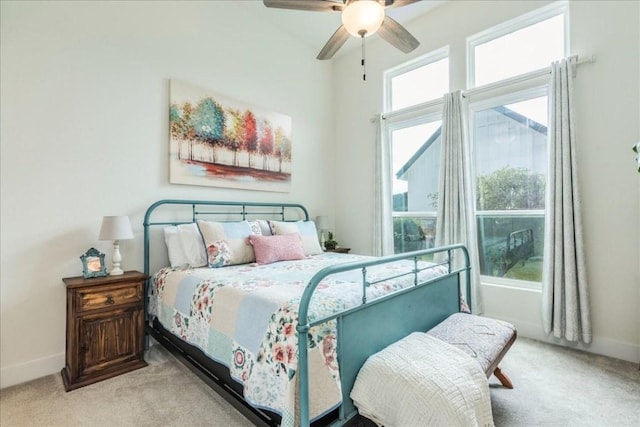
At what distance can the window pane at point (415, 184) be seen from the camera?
370 cm

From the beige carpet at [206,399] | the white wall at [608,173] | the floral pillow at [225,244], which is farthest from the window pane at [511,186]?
the floral pillow at [225,244]

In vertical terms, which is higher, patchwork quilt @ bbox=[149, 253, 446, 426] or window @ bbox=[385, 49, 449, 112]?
window @ bbox=[385, 49, 449, 112]

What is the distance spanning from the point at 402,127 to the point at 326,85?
136cm

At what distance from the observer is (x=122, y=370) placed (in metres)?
2.25

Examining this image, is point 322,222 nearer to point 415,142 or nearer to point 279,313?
point 415,142

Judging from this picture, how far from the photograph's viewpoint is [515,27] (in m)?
3.12

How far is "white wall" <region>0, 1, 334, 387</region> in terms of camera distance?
2.16m

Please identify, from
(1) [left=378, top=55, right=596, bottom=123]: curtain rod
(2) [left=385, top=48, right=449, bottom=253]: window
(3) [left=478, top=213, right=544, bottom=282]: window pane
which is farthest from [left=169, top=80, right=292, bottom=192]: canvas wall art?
(3) [left=478, top=213, right=544, bottom=282]: window pane

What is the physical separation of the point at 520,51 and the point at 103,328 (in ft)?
14.2

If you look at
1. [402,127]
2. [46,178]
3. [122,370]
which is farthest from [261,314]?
[402,127]

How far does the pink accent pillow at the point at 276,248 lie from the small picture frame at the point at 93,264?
3.70 feet

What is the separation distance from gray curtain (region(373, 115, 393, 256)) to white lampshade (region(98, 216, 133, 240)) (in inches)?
107

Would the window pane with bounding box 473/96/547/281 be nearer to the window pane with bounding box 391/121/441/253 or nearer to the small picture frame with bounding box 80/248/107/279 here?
the window pane with bounding box 391/121/441/253

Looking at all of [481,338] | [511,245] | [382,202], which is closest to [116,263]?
[481,338]
